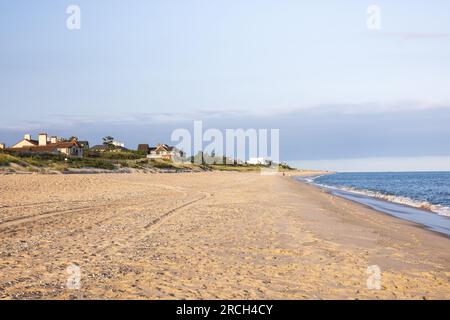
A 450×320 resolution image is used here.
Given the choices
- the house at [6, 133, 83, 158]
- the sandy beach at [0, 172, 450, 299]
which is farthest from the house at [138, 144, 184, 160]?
the sandy beach at [0, 172, 450, 299]

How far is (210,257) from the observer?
9.09m

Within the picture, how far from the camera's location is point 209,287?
690 cm

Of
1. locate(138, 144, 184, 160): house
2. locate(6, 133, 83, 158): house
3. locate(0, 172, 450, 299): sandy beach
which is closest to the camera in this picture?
locate(0, 172, 450, 299): sandy beach

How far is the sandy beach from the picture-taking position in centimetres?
679

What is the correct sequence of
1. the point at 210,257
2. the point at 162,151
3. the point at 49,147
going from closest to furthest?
the point at 210,257
the point at 49,147
the point at 162,151

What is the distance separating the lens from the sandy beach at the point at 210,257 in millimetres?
6785

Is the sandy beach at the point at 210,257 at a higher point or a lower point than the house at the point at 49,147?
lower

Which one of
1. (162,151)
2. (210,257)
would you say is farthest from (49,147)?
(210,257)

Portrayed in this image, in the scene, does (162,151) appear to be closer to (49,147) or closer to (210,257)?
(49,147)

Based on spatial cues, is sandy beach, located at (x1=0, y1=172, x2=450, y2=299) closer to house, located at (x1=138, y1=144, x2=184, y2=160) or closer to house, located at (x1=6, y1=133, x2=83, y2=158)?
house, located at (x1=6, y1=133, x2=83, y2=158)

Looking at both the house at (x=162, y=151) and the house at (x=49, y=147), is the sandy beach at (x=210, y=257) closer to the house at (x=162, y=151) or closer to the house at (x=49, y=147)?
the house at (x=49, y=147)

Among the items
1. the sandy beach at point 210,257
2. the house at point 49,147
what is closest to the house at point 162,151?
the house at point 49,147
